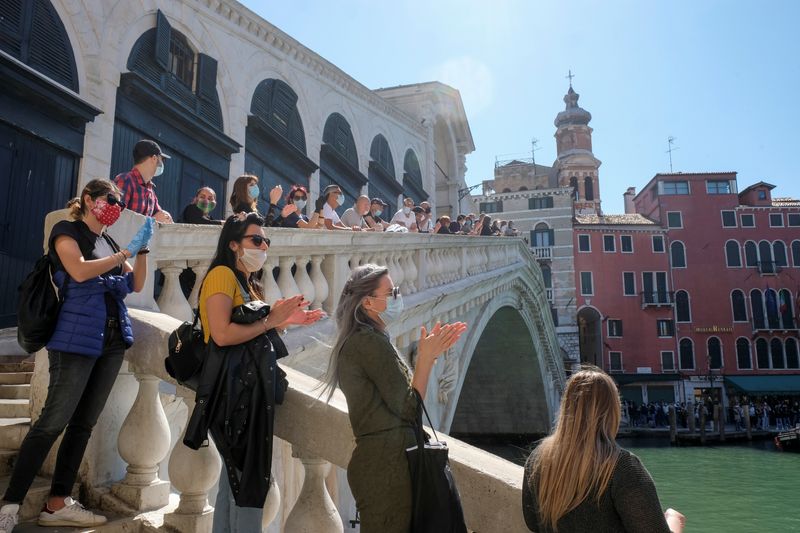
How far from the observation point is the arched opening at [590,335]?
1382 inches

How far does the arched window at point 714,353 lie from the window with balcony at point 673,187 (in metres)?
8.63

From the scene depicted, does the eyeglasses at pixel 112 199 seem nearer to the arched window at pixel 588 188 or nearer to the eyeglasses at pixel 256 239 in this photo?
the eyeglasses at pixel 256 239

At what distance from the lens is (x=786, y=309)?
3388cm

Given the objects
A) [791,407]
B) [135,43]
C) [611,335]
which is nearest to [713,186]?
[611,335]

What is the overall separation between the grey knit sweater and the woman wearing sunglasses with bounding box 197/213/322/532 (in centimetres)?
94

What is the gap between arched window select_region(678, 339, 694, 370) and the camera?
33.8 meters

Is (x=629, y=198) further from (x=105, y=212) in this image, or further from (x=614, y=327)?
(x=105, y=212)

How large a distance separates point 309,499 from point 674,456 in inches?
1001

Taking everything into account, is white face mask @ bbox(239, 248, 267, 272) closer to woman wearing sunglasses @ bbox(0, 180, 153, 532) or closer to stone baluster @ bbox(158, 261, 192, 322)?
woman wearing sunglasses @ bbox(0, 180, 153, 532)

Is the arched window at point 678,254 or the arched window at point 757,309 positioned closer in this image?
the arched window at point 757,309

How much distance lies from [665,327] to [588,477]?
117 ft

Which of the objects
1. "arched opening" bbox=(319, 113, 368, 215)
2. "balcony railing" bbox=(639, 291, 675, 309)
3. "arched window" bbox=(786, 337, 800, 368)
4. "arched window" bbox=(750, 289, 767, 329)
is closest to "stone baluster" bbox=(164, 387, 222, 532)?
"arched opening" bbox=(319, 113, 368, 215)

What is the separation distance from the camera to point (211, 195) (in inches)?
185

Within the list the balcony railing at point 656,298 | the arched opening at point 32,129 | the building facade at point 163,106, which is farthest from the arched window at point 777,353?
the arched opening at point 32,129
